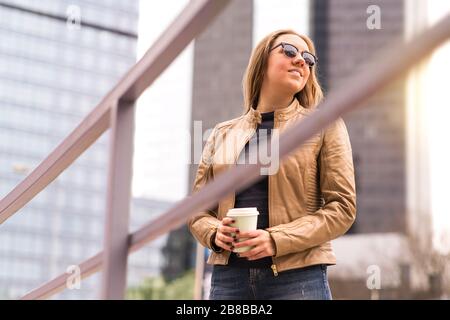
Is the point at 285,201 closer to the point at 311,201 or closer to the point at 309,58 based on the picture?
the point at 311,201

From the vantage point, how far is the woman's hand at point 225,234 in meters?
1.97

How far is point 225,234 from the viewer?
200 cm

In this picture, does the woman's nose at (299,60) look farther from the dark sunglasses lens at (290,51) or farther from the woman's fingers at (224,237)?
the woman's fingers at (224,237)

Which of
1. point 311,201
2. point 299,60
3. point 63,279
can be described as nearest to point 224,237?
point 311,201

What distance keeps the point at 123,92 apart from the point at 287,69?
1.68 ft

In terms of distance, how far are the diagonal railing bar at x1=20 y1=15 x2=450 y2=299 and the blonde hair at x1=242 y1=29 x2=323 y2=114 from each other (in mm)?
739

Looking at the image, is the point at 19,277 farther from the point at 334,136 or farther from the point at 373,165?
the point at 334,136

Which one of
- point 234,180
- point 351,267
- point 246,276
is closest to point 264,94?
point 246,276

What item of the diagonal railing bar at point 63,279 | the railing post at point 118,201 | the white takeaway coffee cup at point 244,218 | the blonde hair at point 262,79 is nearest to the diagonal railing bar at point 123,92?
the railing post at point 118,201

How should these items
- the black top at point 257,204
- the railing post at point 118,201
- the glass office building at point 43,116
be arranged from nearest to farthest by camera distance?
the railing post at point 118,201 < the black top at point 257,204 < the glass office building at point 43,116

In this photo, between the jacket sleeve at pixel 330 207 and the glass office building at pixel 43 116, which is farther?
the glass office building at pixel 43 116

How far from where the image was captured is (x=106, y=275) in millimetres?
1763

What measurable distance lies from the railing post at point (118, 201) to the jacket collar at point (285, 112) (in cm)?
44

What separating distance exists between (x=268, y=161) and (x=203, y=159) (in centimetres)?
87
